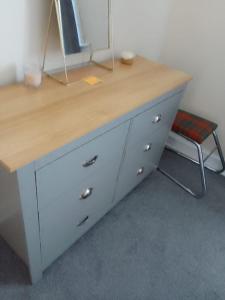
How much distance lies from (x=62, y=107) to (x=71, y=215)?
498mm

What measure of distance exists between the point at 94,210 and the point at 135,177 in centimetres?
42

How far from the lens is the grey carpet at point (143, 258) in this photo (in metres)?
1.23

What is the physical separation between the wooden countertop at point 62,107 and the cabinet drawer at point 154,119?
3.7 inches

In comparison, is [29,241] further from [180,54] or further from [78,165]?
[180,54]

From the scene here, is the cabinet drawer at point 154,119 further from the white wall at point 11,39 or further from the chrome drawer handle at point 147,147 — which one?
the white wall at point 11,39

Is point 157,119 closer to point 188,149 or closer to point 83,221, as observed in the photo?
point 83,221

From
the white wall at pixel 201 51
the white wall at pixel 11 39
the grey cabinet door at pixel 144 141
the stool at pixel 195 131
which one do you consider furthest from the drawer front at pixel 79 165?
the white wall at pixel 201 51

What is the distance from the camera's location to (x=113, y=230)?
1.51 metres

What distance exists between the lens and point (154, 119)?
4.51 ft

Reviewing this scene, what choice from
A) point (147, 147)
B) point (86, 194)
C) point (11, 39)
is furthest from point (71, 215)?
point (11, 39)

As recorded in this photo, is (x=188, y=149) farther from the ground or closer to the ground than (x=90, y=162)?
closer to the ground

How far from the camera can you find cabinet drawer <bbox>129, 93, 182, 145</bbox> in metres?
1.24

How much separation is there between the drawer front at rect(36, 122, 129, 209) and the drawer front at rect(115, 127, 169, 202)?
167 mm

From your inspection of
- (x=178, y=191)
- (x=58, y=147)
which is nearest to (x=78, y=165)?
(x=58, y=147)
